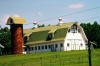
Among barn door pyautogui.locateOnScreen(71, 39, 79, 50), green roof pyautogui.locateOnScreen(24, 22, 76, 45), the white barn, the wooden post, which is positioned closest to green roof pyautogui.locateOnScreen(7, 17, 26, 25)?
the wooden post

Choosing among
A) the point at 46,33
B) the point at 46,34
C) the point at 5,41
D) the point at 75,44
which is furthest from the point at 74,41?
the point at 5,41

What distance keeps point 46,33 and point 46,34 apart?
629 millimetres

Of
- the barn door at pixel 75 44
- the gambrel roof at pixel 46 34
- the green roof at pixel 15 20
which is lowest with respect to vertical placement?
the barn door at pixel 75 44

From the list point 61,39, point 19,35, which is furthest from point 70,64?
point 19,35

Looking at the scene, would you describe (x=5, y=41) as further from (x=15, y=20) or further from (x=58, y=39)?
(x=58, y=39)

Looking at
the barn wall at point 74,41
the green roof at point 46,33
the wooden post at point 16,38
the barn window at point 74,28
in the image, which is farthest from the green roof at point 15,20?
the barn window at point 74,28

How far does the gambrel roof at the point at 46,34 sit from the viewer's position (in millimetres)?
82562

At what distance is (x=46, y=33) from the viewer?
89.2 metres

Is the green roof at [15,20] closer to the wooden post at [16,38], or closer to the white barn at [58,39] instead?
the wooden post at [16,38]

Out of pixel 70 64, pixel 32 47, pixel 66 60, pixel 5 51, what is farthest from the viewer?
pixel 5 51

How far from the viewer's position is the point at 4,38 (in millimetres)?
98438

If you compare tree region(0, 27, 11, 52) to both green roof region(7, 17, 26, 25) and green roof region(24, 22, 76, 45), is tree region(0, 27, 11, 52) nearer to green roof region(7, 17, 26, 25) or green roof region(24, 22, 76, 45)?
green roof region(24, 22, 76, 45)

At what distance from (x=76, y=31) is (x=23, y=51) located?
17922 millimetres

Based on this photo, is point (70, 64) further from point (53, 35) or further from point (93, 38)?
point (93, 38)
